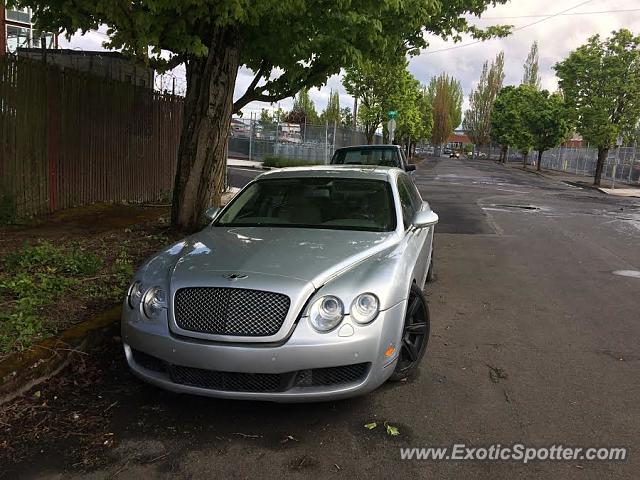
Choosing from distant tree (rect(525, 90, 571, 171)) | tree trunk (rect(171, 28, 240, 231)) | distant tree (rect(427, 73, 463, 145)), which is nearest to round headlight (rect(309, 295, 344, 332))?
tree trunk (rect(171, 28, 240, 231))

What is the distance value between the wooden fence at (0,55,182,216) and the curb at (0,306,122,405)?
15.1 feet

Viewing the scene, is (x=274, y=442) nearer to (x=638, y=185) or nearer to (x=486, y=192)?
(x=486, y=192)

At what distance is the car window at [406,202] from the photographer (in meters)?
4.72

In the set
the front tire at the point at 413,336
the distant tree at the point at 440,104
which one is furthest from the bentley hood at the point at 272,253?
the distant tree at the point at 440,104

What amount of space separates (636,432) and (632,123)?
32670mm

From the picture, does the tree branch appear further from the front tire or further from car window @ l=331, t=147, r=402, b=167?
the front tire

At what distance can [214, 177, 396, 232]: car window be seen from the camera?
182 inches

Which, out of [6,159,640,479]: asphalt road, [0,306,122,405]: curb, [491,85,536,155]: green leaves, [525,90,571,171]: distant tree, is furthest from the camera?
[491,85,536,155]: green leaves

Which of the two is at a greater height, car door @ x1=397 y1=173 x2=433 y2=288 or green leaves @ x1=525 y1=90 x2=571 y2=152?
green leaves @ x1=525 y1=90 x2=571 y2=152

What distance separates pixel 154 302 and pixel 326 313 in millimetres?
1102

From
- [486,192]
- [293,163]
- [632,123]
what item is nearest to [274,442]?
[486,192]

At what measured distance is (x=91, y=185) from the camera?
1012 cm

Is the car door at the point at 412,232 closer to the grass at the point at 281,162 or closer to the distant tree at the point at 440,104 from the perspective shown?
the grass at the point at 281,162

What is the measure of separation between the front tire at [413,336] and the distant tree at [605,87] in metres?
31.0
